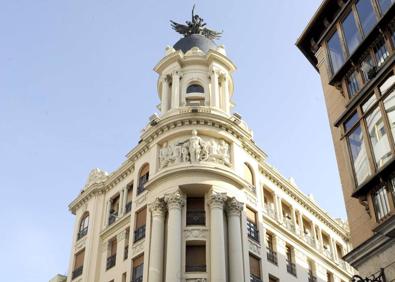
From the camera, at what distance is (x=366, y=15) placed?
22047 millimetres

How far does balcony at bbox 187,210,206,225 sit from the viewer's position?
34.2 m

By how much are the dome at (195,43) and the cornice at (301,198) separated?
10.7 meters

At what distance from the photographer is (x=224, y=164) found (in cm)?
3659

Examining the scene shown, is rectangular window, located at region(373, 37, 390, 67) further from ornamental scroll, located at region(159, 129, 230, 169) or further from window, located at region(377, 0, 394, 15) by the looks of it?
ornamental scroll, located at region(159, 129, 230, 169)

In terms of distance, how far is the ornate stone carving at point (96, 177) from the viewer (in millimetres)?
44500

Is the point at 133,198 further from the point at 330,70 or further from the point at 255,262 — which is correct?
the point at 330,70

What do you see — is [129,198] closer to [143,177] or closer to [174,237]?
[143,177]

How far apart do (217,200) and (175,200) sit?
249cm

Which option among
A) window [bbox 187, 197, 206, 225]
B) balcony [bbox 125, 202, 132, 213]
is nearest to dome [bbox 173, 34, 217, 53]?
balcony [bbox 125, 202, 132, 213]

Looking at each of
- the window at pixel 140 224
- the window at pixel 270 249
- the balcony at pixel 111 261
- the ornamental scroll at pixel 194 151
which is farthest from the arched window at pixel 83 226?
the window at pixel 270 249

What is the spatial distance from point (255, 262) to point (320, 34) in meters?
15.4

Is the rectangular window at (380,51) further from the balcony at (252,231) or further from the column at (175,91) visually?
the column at (175,91)

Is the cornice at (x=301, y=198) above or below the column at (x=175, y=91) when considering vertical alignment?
below

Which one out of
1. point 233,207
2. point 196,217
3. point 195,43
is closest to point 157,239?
point 196,217
